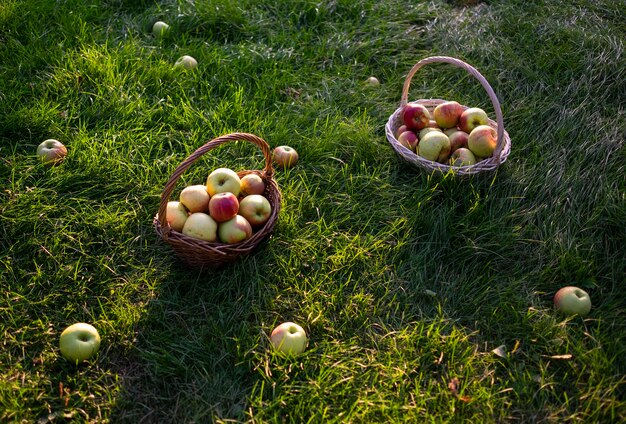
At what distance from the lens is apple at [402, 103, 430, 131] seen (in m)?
3.45

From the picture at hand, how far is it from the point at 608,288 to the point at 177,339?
6.87ft

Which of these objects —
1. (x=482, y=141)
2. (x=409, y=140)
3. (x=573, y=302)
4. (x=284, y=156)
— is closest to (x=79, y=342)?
(x=284, y=156)

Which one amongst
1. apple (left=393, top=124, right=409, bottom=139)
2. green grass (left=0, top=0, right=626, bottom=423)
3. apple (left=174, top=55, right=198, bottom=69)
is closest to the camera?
green grass (left=0, top=0, right=626, bottom=423)

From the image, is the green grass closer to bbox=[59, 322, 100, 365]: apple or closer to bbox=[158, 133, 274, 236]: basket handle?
bbox=[59, 322, 100, 365]: apple

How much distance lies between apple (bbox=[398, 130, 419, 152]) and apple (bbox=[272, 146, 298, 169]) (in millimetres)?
643

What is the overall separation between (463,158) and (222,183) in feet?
4.51

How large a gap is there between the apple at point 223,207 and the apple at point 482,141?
1.44 metres

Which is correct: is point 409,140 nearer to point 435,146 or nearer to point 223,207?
point 435,146

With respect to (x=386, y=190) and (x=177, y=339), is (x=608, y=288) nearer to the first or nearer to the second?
(x=386, y=190)

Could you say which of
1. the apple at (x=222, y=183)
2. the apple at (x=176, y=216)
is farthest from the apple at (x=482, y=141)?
the apple at (x=176, y=216)

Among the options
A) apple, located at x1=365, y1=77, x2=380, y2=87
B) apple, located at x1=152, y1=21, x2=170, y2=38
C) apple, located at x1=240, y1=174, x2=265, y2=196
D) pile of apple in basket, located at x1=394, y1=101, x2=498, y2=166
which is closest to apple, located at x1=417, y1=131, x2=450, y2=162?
pile of apple in basket, located at x1=394, y1=101, x2=498, y2=166

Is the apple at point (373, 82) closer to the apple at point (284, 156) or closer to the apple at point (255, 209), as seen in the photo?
the apple at point (284, 156)

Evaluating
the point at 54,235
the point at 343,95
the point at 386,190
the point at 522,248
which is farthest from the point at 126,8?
the point at 522,248

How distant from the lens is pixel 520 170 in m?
3.41
